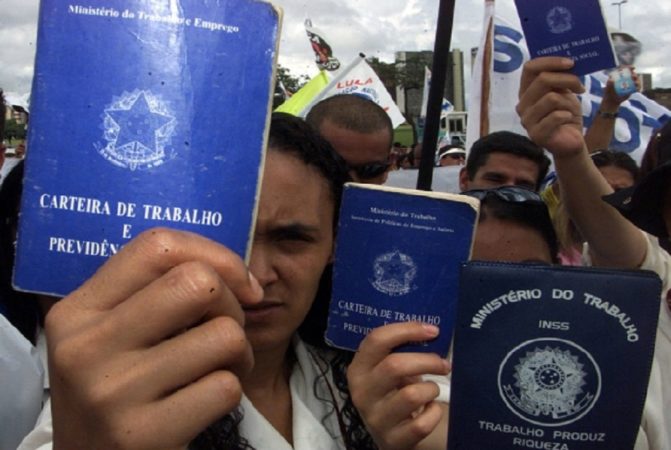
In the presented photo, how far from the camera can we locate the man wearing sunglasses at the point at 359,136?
288 cm

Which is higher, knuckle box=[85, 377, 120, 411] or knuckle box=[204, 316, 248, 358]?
knuckle box=[204, 316, 248, 358]

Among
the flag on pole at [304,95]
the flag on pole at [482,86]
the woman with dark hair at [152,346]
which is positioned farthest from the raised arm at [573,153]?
the flag on pole at [304,95]

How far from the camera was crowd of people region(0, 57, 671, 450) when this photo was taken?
64cm

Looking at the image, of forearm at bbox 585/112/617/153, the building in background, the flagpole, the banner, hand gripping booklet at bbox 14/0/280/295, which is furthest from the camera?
the building in background

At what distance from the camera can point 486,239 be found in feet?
6.22

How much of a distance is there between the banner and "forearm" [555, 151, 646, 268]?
200cm

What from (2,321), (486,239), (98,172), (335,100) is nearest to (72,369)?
(98,172)

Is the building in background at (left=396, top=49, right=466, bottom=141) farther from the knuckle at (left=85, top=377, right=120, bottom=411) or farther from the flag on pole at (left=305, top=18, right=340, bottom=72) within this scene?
the knuckle at (left=85, top=377, right=120, bottom=411)

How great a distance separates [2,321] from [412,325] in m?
0.80

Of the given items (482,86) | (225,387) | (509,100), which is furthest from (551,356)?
(482,86)

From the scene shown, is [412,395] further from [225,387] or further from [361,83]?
[361,83]

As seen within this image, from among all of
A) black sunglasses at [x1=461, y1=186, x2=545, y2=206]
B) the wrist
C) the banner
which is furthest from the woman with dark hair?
the banner

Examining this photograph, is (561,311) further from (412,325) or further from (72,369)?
(72,369)

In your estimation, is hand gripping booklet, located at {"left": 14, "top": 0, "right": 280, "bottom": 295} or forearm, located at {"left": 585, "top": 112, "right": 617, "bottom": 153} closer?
hand gripping booklet, located at {"left": 14, "top": 0, "right": 280, "bottom": 295}
